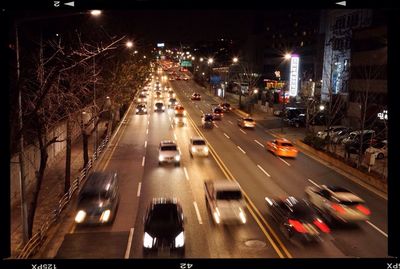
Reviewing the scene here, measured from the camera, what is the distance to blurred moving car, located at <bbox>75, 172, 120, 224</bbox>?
18.8m

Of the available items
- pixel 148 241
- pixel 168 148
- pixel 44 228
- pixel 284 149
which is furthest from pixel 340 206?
pixel 284 149

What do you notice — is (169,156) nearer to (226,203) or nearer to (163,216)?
(226,203)

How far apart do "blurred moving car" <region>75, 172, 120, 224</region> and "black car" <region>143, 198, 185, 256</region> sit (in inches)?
108

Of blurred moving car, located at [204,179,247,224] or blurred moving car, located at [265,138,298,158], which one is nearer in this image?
blurred moving car, located at [204,179,247,224]

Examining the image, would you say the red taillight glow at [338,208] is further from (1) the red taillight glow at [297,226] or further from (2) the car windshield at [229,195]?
(2) the car windshield at [229,195]

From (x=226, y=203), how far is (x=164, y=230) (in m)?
4.59

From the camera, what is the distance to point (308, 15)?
121312mm

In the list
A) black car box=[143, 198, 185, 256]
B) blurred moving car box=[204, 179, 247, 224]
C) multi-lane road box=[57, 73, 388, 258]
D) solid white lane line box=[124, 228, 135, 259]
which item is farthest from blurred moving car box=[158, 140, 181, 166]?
black car box=[143, 198, 185, 256]

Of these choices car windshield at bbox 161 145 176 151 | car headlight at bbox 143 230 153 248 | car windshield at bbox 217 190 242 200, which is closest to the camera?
car headlight at bbox 143 230 153 248

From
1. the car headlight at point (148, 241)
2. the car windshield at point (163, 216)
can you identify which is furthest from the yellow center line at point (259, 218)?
the car headlight at point (148, 241)

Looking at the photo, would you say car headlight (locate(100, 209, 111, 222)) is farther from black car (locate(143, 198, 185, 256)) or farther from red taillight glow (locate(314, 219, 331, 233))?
red taillight glow (locate(314, 219, 331, 233))

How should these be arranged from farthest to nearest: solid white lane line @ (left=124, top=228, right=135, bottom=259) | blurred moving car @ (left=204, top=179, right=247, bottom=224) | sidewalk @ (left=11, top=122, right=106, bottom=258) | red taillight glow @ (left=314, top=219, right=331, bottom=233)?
sidewalk @ (left=11, top=122, right=106, bottom=258) < blurred moving car @ (left=204, top=179, right=247, bottom=224) < red taillight glow @ (left=314, top=219, right=331, bottom=233) < solid white lane line @ (left=124, top=228, right=135, bottom=259)

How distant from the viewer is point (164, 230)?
15570 mm

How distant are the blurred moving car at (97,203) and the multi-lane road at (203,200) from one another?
0.46m
